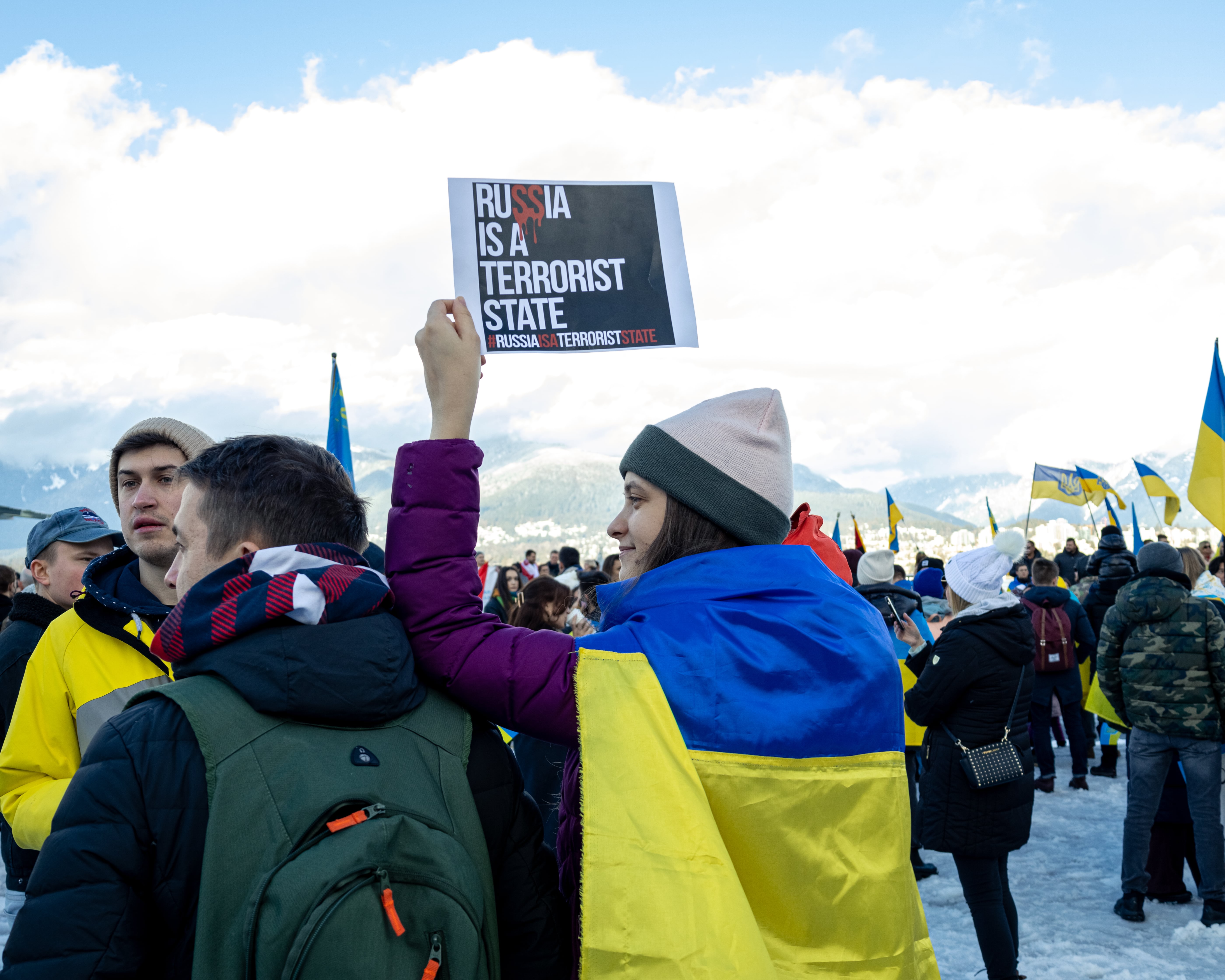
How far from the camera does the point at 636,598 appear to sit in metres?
1.71

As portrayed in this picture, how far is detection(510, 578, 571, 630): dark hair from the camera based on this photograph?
552cm

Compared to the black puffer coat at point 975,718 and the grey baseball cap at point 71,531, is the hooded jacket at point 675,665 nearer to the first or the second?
the grey baseball cap at point 71,531

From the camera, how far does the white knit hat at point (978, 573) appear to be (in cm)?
523

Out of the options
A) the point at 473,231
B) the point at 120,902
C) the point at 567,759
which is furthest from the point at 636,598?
the point at 473,231

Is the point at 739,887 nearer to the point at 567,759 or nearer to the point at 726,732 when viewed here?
the point at 726,732

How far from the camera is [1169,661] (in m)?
5.91

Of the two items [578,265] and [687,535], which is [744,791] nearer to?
[687,535]

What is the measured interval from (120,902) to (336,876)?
31 cm

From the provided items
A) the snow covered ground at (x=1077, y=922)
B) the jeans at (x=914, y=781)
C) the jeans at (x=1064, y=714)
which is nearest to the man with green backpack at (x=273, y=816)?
the snow covered ground at (x=1077, y=922)

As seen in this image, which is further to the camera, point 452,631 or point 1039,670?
point 1039,670

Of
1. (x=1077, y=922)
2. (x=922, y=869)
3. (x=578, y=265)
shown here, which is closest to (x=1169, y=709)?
(x=1077, y=922)

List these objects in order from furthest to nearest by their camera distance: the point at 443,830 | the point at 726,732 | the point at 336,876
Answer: the point at 726,732 < the point at 443,830 < the point at 336,876

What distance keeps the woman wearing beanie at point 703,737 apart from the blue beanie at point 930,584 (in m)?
8.31

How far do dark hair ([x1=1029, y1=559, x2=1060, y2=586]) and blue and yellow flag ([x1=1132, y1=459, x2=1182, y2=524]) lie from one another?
7.48 meters
